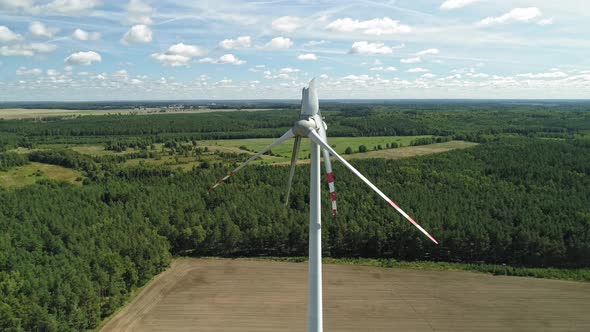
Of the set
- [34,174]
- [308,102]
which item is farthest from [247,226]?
[34,174]

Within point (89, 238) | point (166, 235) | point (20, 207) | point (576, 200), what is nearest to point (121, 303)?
point (89, 238)

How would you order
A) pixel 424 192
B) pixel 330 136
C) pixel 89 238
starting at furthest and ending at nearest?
pixel 330 136, pixel 424 192, pixel 89 238

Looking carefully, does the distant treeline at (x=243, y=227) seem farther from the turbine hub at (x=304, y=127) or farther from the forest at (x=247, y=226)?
the turbine hub at (x=304, y=127)

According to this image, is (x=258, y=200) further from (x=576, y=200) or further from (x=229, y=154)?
(x=229, y=154)

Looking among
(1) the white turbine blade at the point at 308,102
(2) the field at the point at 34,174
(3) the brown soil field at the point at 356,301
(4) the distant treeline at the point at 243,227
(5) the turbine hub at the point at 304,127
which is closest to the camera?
(5) the turbine hub at the point at 304,127

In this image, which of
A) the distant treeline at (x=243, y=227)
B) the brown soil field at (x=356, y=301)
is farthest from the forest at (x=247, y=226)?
the brown soil field at (x=356, y=301)

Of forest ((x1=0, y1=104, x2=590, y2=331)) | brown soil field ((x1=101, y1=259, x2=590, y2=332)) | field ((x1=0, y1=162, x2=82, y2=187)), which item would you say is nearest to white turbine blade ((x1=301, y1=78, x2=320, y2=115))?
brown soil field ((x1=101, y1=259, x2=590, y2=332))

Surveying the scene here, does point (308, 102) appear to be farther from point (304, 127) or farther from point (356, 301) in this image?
point (356, 301)
